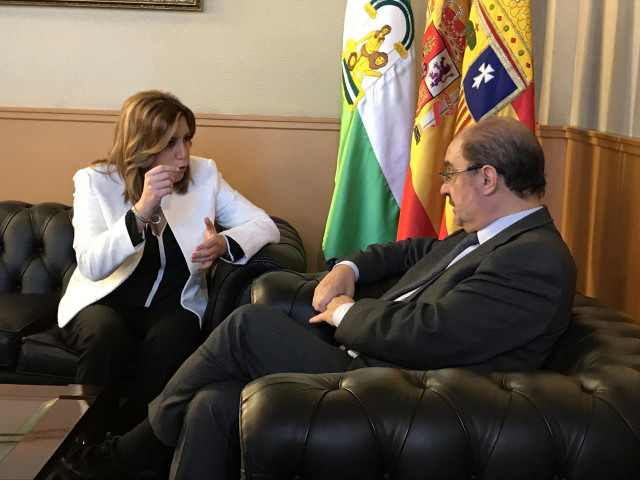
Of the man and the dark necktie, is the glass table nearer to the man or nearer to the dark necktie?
the man

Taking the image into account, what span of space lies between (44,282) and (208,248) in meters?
0.88

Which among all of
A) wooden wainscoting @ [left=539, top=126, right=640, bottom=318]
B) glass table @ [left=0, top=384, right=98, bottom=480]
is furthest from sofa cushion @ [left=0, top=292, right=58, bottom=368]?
wooden wainscoting @ [left=539, top=126, right=640, bottom=318]

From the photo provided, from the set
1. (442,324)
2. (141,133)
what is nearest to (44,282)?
(141,133)

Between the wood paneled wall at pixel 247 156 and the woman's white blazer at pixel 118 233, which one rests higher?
the wood paneled wall at pixel 247 156

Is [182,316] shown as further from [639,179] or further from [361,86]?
[639,179]

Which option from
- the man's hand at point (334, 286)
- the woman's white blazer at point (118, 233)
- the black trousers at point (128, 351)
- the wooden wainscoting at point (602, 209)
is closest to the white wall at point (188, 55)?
the woman's white blazer at point (118, 233)

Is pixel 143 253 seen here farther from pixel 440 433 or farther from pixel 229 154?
pixel 440 433

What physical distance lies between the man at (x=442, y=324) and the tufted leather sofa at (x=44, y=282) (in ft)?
1.93

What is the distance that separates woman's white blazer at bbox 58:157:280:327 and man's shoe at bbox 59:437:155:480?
680 millimetres

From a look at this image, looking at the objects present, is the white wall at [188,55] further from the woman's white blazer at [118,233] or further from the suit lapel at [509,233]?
the suit lapel at [509,233]

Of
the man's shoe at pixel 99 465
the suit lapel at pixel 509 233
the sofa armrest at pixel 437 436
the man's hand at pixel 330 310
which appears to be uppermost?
the suit lapel at pixel 509 233

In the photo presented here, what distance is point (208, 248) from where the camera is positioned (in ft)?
9.24

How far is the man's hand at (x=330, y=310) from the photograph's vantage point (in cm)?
226

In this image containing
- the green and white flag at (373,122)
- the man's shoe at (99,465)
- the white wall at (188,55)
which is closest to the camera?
the man's shoe at (99,465)
